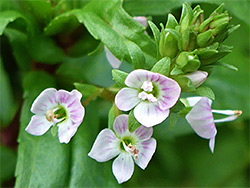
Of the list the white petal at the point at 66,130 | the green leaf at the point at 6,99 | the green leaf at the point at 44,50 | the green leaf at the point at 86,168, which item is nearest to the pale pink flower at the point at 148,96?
the white petal at the point at 66,130

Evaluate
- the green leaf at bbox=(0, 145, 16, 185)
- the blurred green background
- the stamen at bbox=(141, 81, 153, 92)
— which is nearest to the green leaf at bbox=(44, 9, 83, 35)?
the blurred green background

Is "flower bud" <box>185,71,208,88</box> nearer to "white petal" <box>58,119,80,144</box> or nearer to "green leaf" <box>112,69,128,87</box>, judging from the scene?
"green leaf" <box>112,69,128,87</box>

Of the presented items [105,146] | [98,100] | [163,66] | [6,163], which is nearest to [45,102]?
[105,146]

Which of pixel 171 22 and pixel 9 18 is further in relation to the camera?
pixel 9 18

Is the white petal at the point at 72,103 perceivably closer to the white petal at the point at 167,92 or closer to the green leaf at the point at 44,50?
the white petal at the point at 167,92

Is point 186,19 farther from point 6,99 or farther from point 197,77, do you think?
point 6,99

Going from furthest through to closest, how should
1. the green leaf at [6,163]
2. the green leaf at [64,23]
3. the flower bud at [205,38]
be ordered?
the green leaf at [6,163]
the green leaf at [64,23]
the flower bud at [205,38]

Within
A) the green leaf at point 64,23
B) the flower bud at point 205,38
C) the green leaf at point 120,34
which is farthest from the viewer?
the green leaf at point 64,23
